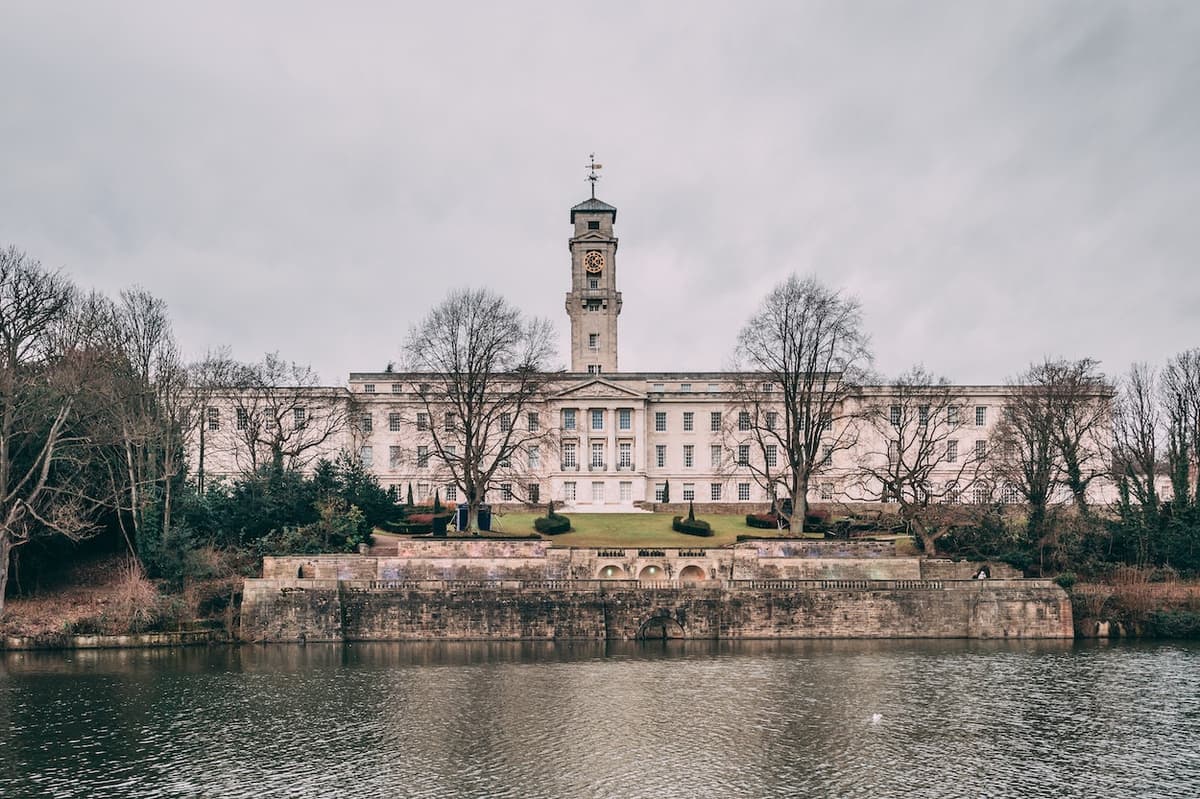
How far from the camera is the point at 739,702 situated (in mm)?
27578

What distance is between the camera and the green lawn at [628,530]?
53188mm

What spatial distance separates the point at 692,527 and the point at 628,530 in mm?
3720

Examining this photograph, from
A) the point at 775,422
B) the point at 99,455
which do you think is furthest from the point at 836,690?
the point at 775,422

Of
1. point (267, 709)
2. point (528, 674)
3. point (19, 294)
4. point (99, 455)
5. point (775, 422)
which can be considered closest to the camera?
point (267, 709)

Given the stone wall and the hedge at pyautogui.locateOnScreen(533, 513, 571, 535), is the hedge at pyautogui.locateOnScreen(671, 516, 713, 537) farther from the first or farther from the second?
the stone wall

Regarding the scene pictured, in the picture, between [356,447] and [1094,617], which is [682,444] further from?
[1094,617]

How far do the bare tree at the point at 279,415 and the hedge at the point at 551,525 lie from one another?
13352 millimetres

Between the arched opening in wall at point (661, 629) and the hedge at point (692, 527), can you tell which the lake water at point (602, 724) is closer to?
the arched opening in wall at point (661, 629)

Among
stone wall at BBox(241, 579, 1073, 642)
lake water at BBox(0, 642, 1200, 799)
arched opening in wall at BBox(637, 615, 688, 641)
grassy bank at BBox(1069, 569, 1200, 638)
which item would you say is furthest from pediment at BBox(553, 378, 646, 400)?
lake water at BBox(0, 642, 1200, 799)

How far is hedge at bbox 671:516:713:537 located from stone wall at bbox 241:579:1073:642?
16519 millimetres

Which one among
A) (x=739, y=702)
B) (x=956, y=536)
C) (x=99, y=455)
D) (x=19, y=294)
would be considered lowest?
(x=739, y=702)

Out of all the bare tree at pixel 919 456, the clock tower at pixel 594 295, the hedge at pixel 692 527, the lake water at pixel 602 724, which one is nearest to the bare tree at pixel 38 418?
the lake water at pixel 602 724

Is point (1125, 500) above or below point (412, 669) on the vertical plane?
above

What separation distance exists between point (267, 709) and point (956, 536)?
106 ft
